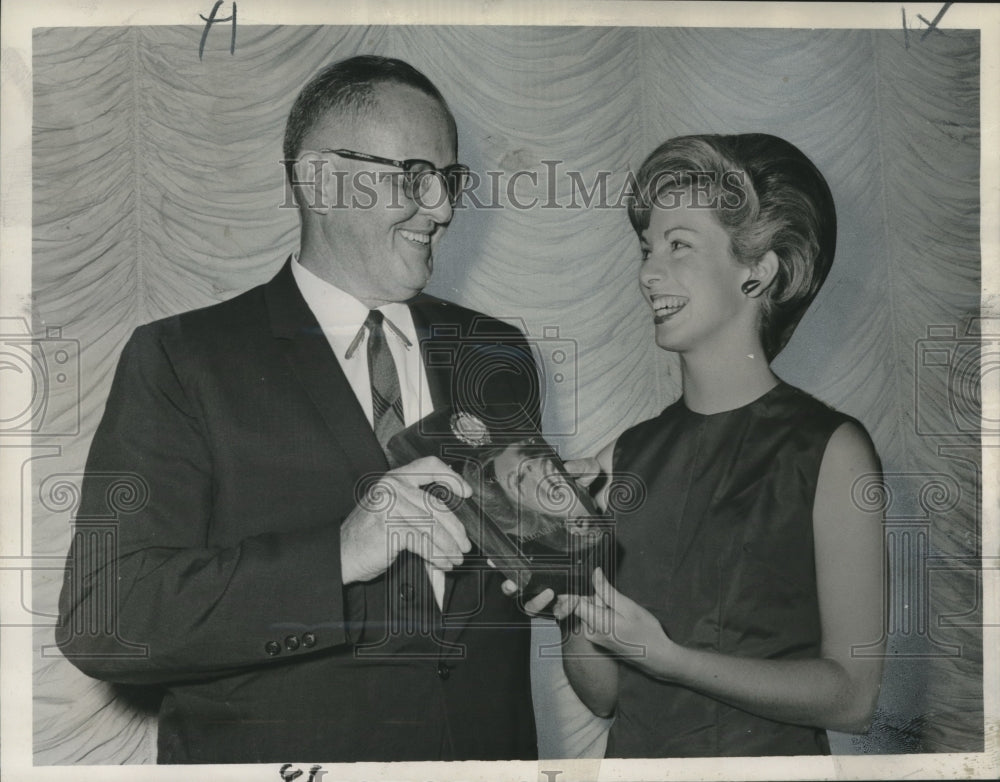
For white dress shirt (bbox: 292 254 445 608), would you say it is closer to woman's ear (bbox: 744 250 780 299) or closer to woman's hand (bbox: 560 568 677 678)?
woman's hand (bbox: 560 568 677 678)

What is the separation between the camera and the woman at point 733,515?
3756 millimetres

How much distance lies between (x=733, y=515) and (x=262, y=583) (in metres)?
1.55

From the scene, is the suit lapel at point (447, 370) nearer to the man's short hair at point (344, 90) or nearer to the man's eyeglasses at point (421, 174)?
the man's eyeglasses at point (421, 174)

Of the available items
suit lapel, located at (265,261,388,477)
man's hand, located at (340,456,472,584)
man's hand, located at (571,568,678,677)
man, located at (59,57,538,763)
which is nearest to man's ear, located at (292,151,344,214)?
man, located at (59,57,538,763)

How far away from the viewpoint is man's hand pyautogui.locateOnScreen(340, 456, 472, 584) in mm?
3645

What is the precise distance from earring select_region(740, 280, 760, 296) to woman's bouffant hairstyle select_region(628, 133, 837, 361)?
0.04 metres

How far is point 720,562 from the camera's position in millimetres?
3764

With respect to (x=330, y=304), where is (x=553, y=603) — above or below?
below

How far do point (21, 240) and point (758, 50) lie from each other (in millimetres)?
2589

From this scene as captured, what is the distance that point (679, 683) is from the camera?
376 centimetres

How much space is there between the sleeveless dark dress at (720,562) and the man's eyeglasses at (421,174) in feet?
3.47

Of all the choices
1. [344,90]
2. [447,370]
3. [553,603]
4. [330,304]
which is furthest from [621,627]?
[344,90]

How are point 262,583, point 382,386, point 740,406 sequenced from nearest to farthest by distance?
point 262,583, point 382,386, point 740,406

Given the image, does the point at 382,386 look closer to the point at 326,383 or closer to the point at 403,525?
the point at 326,383
